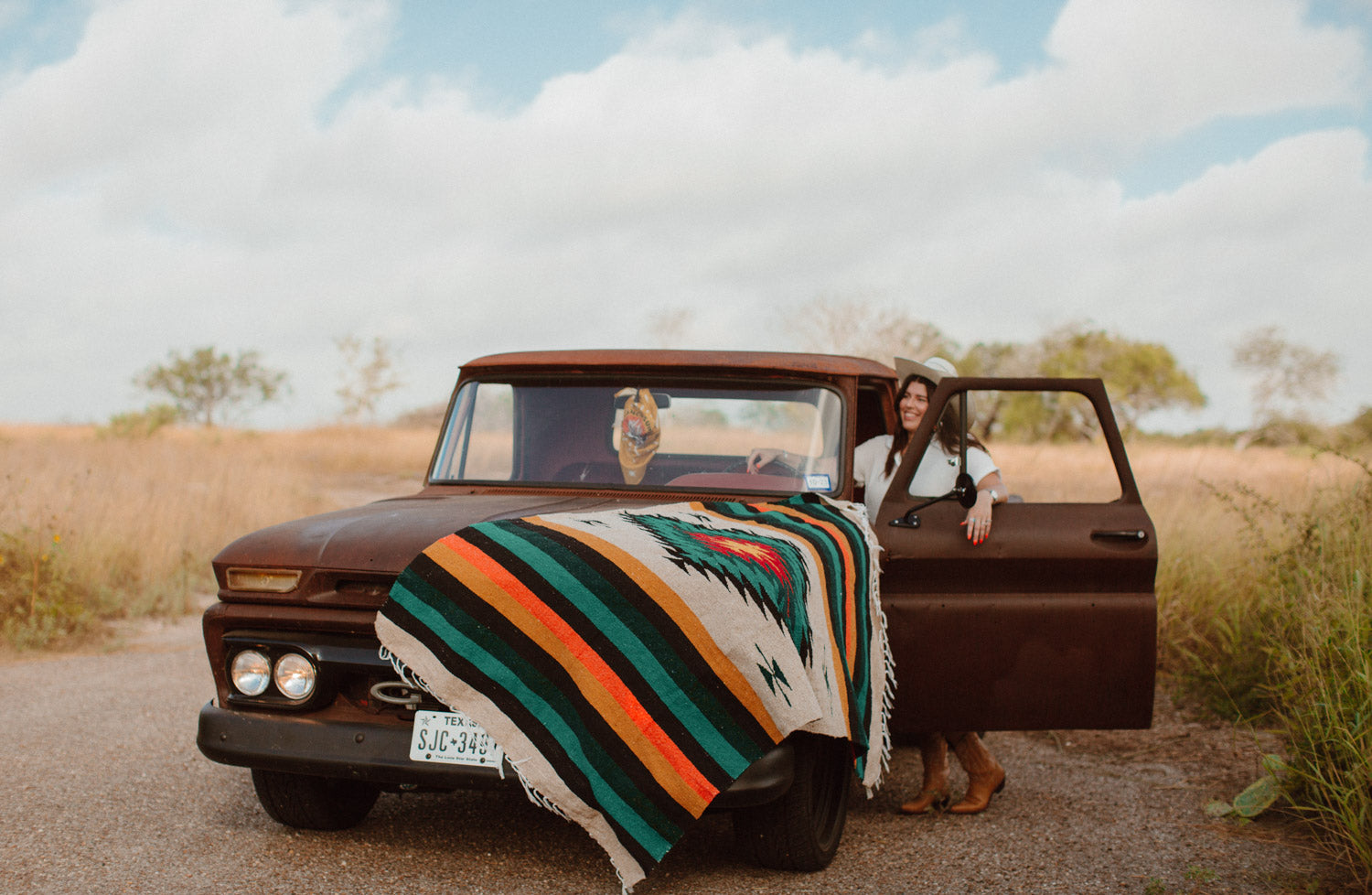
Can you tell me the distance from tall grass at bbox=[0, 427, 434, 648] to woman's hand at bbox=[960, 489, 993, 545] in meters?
6.58

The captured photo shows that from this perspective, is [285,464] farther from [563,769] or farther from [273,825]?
[563,769]

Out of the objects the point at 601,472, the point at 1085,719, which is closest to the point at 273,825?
the point at 601,472

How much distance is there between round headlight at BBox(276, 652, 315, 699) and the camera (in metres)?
3.20

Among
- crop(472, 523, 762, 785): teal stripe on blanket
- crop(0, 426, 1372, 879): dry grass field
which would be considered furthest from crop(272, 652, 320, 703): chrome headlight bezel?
crop(0, 426, 1372, 879): dry grass field

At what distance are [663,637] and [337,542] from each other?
1.04 meters

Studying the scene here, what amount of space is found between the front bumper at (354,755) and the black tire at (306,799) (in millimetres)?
349

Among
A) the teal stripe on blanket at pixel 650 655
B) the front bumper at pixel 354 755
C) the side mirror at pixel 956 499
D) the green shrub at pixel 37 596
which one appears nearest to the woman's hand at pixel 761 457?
the side mirror at pixel 956 499

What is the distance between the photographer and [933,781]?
4.36 meters

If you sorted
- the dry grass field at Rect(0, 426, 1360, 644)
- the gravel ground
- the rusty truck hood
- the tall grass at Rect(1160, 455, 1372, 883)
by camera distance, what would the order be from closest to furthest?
the rusty truck hood
the gravel ground
the tall grass at Rect(1160, 455, 1372, 883)
the dry grass field at Rect(0, 426, 1360, 644)

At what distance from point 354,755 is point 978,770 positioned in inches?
98.2

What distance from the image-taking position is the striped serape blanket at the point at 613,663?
2.81 metres

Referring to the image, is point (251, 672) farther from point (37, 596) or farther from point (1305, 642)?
point (37, 596)

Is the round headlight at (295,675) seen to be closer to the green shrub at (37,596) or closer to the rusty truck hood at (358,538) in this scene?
the rusty truck hood at (358,538)

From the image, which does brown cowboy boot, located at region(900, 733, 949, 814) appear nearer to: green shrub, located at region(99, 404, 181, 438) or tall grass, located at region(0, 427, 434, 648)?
tall grass, located at region(0, 427, 434, 648)
